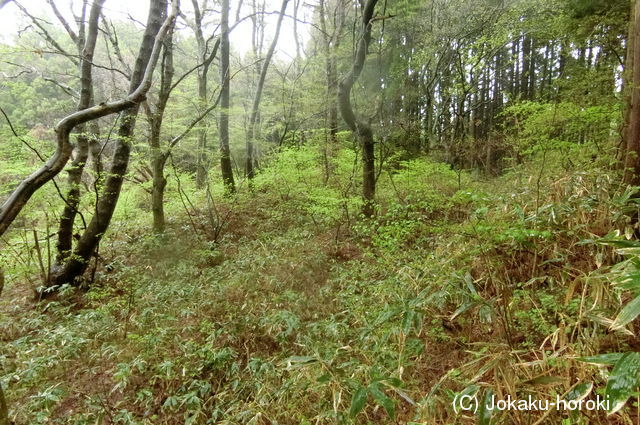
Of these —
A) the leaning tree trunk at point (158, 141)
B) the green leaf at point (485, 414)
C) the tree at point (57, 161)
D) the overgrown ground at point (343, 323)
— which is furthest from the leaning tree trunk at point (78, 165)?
the green leaf at point (485, 414)

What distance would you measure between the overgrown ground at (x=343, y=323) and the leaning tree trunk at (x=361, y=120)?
0.61 m

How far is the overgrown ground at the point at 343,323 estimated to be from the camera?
5.77ft

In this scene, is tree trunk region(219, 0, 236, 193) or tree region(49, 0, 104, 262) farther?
tree trunk region(219, 0, 236, 193)

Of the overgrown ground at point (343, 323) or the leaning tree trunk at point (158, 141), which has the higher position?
the leaning tree trunk at point (158, 141)

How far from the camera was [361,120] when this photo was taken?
634 centimetres

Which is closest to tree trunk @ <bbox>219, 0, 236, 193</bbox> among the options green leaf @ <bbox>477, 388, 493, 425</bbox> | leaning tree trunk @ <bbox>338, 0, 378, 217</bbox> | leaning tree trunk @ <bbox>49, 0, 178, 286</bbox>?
leaning tree trunk @ <bbox>49, 0, 178, 286</bbox>

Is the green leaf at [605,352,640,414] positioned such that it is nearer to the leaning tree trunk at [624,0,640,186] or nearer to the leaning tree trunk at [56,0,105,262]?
the leaning tree trunk at [624,0,640,186]

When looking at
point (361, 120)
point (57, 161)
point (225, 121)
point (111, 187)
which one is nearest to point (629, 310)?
point (57, 161)

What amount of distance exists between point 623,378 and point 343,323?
279 cm

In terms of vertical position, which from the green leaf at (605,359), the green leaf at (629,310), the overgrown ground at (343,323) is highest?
the green leaf at (629,310)

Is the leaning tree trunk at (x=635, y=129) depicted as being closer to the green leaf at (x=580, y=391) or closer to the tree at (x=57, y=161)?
the green leaf at (x=580, y=391)

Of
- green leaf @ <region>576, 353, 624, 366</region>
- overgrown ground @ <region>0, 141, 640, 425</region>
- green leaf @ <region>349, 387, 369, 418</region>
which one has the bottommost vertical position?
overgrown ground @ <region>0, 141, 640, 425</region>

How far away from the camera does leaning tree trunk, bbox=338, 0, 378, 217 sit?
5.73 m

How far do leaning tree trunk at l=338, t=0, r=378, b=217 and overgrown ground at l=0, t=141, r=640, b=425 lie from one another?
24.2 inches
